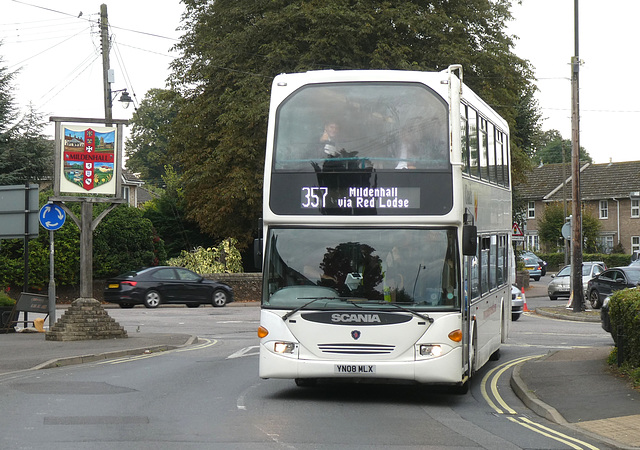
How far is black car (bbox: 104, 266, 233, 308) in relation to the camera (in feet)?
110

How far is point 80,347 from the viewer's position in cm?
1848

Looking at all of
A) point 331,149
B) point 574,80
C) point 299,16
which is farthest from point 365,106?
point 299,16

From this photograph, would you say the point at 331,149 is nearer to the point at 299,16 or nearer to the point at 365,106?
the point at 365,106

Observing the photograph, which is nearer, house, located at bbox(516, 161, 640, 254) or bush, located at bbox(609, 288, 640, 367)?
bush, located at bbox(609, 288, 640, 367)

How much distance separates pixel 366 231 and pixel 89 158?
33.0ft

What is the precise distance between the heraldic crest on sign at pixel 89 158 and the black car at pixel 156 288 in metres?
13.7

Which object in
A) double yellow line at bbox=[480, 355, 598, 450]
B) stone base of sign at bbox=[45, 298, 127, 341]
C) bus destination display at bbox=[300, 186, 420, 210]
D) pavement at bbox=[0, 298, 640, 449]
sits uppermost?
bus destination display at bbox=[300, 186, 420, 210]

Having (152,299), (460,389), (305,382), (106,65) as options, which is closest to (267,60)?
(106,65)

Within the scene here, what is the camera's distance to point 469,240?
11.6m

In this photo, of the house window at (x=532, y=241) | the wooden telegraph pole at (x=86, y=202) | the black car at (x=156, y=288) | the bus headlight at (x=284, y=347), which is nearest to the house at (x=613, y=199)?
the house window at (x=532, y=241)

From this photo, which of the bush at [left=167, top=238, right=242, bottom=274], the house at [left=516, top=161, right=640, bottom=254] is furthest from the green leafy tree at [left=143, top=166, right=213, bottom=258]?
the house at [left=516, top=161, right=640, bottom=254]

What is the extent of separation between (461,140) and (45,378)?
22.4ft

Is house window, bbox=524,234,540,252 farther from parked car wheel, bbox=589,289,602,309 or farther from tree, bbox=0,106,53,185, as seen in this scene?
tree, bbox=0,106,53,185

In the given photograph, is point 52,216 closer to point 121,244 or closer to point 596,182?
point 121,244
